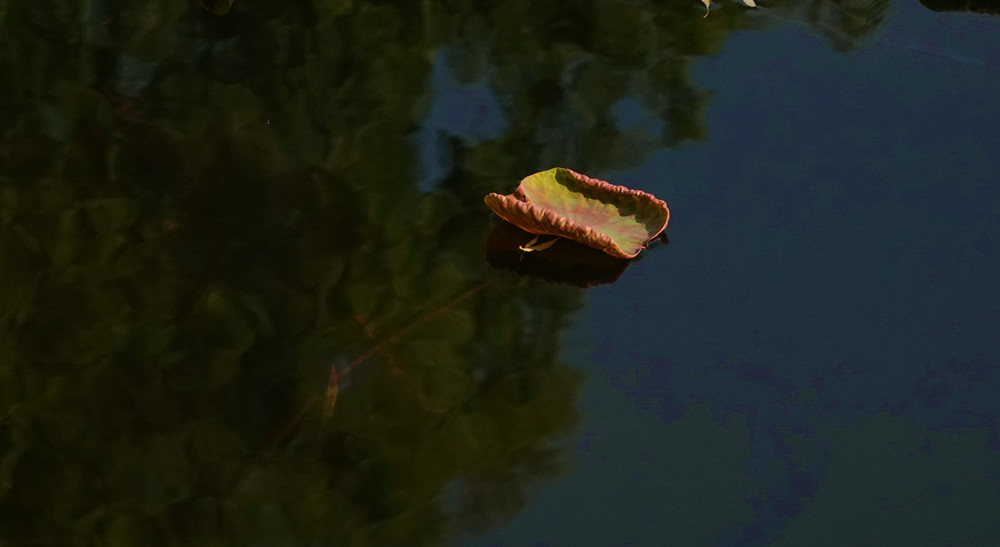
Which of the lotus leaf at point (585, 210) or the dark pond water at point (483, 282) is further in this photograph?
the lotus leaf at point (585, 210)

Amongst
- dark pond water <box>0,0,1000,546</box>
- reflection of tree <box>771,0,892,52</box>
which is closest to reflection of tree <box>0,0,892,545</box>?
dark pond water <box>0,0,1000,546</box>

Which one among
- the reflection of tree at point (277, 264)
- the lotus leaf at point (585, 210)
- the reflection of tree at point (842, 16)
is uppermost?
the reflection of tree at point (842, 16)

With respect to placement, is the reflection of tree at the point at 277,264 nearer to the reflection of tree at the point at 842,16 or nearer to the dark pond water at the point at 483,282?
the dark pond water at the point at 483,282

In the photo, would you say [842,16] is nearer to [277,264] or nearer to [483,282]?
[483,282]

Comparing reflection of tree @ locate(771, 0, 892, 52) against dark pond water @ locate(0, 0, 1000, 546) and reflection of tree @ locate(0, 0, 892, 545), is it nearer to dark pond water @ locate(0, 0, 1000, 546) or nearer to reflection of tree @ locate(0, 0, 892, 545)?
dark pond water @ locate(0, 0, 1000, 546)

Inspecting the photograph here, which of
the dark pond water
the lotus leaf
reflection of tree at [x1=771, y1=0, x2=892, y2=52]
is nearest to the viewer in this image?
the dark pond water

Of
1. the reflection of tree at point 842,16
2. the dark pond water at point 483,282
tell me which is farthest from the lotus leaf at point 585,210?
the reflection of tree at point 842,16
